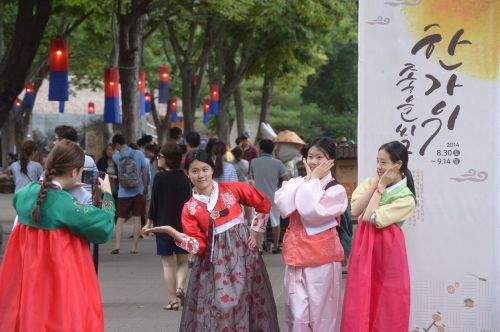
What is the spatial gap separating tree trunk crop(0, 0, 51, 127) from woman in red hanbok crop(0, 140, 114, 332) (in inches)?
428

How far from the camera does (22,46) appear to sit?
1653cm

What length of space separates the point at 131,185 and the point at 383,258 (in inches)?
332

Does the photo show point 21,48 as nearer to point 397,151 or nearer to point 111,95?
point 111,95

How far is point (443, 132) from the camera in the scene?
7375 millimetres

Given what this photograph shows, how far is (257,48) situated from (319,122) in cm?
2542

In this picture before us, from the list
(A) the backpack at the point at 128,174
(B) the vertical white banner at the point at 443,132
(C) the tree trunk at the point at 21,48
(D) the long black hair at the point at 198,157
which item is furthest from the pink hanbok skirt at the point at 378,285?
(C) the tree trunk at the point at 21,48

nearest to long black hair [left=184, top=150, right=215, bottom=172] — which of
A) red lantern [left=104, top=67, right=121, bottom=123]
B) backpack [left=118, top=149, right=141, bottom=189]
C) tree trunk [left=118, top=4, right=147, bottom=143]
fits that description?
backpack [left=118, top=149, right=141, bottom=189]

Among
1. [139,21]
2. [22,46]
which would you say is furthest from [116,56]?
[22,46]

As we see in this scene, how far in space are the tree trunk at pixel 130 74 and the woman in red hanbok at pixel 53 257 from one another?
1599cm

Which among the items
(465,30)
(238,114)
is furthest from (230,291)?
(238,114)

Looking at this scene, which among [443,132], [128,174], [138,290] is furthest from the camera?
[128,174]

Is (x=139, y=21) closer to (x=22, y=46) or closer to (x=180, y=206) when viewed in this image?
(x=22, y=46)

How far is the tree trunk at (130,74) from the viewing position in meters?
22.1

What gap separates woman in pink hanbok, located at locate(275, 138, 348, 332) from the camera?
7.02 metres
